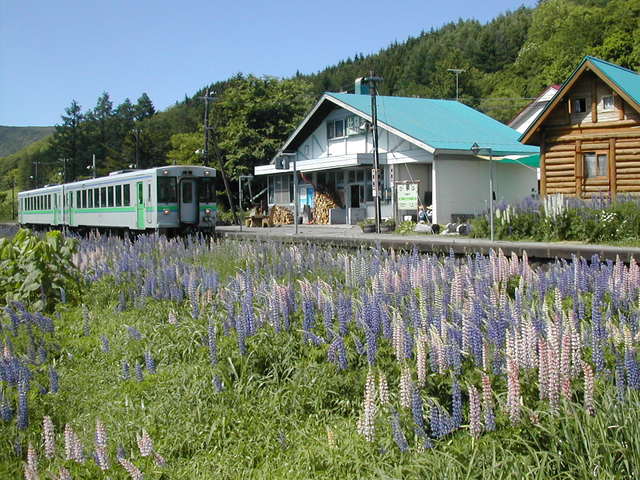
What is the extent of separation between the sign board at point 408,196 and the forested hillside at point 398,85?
18.8m

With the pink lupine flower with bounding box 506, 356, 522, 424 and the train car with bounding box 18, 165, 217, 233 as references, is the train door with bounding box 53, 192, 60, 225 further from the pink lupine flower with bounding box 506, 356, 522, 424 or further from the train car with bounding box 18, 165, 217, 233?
the pink lupine flower with bounding box 506, 356, 522, 424

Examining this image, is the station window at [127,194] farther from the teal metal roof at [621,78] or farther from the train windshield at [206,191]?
the teal metal roof at [621,78]

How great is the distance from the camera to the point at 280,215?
39.3 meters

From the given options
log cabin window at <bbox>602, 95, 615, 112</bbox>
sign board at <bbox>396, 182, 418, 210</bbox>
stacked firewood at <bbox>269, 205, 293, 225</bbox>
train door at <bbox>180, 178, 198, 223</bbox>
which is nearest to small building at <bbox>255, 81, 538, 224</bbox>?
sign board at <bbox>396, 182, 418, 210</bbox>

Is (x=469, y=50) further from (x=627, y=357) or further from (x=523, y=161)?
(x=627, y=357)

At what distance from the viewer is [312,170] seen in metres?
34.0

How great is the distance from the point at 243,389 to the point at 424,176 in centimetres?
2658

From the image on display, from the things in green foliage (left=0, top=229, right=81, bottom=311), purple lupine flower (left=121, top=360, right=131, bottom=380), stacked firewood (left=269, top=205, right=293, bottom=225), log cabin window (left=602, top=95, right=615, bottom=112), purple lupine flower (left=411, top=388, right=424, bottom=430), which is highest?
log cabin window (left=602, top=95, right=615, bottom=112)

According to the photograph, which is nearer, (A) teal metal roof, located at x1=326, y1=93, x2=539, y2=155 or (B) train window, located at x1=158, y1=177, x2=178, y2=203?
(B) train window, located at x1=158, y1=177, x2=178, y2=203

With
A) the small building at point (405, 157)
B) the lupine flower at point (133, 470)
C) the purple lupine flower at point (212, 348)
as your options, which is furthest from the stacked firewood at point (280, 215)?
the lupine flower at point (133, 470)

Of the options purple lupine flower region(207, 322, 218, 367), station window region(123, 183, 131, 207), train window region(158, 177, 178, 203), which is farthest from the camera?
station window region(123, 183, 131, 207)

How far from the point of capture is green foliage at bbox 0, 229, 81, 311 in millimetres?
7895

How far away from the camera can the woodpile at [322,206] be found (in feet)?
117

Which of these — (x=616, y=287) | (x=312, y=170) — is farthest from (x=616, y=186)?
(x=616, y=287)
